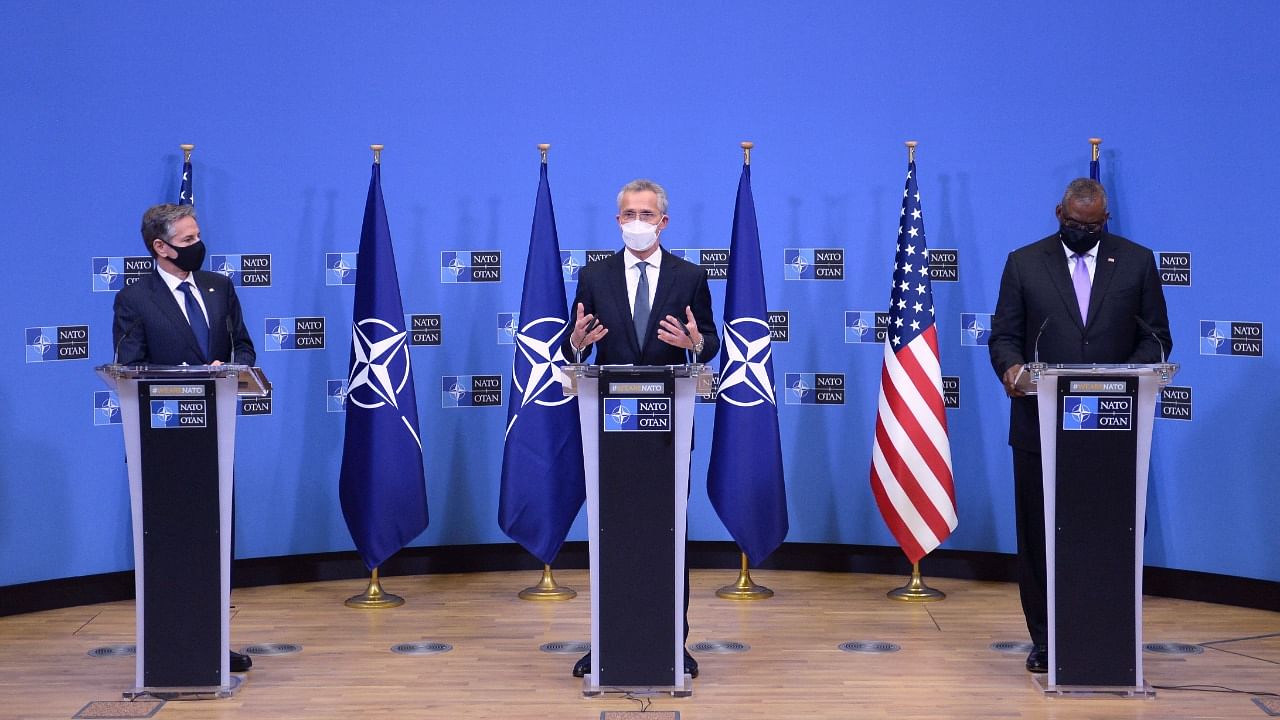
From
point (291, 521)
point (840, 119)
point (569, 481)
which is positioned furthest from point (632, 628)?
point (840, 119)

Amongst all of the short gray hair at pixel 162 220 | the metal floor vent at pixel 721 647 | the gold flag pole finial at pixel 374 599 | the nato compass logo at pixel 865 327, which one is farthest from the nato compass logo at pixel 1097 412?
the gold flag pole finial at pixel 374 599

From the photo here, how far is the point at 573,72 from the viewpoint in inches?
279

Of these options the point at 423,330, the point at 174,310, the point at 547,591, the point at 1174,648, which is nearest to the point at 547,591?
the point at 547,591

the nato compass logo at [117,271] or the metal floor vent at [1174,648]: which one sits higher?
the nato compass logo at [117,271]

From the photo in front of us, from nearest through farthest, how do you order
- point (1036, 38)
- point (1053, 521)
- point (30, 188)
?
1. point (1053, 521)
2. point (30, 188)
3. point (1036, 38)

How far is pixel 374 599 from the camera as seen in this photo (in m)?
6.34

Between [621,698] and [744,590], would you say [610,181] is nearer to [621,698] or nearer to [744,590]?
[744,590]

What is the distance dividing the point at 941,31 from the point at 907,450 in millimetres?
2225

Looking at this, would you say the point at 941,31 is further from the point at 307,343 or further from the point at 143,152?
the point at 143,152

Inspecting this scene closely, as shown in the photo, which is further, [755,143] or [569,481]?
[755,143]

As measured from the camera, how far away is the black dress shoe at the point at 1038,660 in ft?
16.0

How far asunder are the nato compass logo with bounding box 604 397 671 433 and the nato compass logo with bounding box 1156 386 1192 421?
321 centimetres

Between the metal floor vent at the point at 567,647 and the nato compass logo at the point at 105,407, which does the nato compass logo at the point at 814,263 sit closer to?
the metal floor vent at the point at 567,647

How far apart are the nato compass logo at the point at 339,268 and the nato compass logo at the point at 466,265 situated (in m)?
0.47
